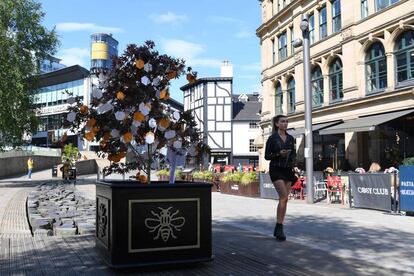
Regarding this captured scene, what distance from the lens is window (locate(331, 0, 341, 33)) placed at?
27.8 metres

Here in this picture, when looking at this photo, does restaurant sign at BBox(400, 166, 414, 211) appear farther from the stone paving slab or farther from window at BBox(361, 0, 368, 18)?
window at BBox(361, 0, 368, 18)

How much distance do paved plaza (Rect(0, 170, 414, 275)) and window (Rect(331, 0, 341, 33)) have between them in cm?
1957

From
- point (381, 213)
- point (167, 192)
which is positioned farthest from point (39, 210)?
point (381, 213)

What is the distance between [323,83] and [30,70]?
16701 mm

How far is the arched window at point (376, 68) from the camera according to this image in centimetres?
2405

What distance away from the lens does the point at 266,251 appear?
21.5 ft

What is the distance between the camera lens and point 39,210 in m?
11.6

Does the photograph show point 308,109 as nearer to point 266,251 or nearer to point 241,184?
point 241,184

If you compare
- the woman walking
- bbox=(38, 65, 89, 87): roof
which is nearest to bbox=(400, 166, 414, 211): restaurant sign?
the woman walking

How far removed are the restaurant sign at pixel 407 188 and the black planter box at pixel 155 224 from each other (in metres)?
7.53

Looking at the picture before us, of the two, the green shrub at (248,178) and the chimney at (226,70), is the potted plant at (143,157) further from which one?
the chimney at (226,70)

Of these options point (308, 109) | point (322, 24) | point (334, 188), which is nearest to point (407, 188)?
point (334, 188)

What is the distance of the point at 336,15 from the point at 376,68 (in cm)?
505

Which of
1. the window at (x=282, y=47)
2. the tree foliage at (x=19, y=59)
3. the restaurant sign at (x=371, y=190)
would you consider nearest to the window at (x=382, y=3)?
the window at (x=282, y=47)
